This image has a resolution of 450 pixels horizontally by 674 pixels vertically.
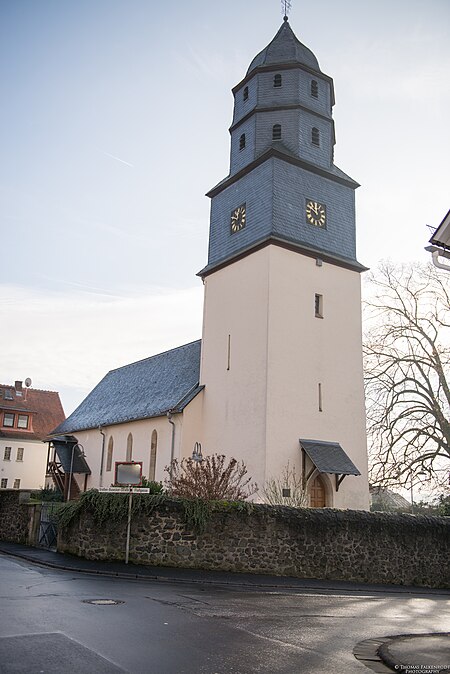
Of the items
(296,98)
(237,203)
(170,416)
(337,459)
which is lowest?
(337,459)

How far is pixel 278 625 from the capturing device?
30.0ft

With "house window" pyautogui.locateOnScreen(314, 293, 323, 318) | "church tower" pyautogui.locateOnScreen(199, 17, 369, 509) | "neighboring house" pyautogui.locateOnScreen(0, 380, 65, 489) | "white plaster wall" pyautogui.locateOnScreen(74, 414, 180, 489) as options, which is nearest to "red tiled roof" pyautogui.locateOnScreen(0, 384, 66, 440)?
"neighboring house" pyautogui.locateOnScreen(0, 380, 65, 489)

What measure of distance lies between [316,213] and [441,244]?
14.3 meters

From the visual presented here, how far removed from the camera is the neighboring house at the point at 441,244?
12555 mm

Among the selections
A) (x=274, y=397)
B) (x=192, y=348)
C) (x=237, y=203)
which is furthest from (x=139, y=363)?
(x=274, y=397)

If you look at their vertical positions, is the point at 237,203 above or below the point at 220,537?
above

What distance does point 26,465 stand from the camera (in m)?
51.4

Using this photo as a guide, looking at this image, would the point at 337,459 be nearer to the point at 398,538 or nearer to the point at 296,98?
the point at 398,538

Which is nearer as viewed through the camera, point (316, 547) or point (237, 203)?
point (316, 547)

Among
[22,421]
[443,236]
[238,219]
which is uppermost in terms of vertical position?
[238,219]

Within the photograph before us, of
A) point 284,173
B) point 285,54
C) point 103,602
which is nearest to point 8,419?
point 284,173

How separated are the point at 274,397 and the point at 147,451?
8.79 metres

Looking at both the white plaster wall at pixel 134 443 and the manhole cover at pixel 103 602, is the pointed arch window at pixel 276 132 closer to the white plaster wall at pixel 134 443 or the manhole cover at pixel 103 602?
the white plaster wall at pixel 134 443

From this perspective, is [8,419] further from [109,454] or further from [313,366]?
[313,366]
